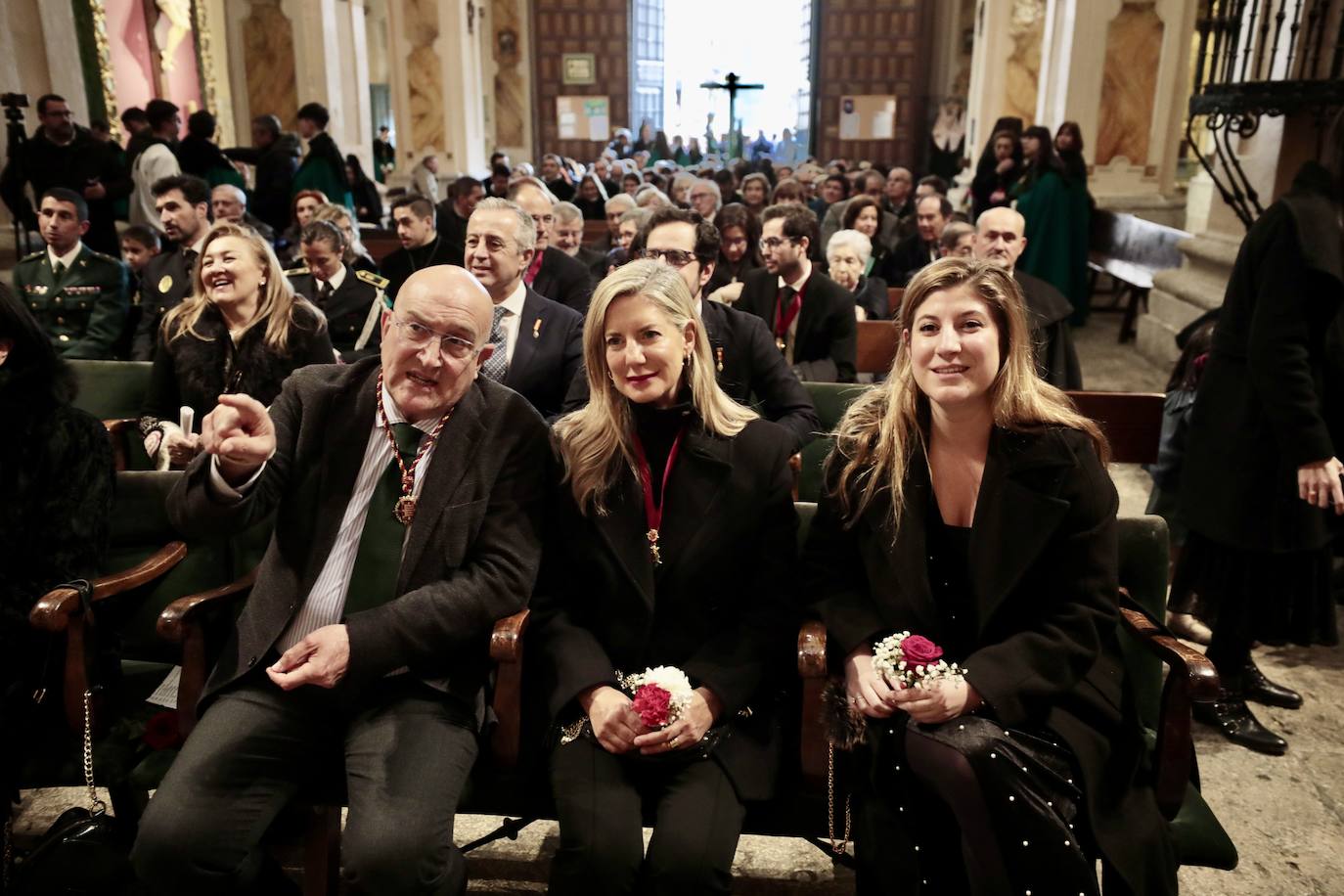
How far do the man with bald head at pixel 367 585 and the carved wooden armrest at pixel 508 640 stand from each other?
47 mm

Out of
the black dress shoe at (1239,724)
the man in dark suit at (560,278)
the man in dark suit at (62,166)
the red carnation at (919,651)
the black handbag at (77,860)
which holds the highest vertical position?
the man in dark suit at (62,166)

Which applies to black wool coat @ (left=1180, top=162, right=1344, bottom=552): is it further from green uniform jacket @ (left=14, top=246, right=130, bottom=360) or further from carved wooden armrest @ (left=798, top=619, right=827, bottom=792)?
green uniform jacket @ (left=14, top=246, right=130, bottom=360)

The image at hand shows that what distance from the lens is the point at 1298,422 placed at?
9.00 feet

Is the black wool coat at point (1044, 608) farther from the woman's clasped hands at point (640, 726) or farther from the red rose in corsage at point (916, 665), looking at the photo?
the woman's clasped hands at point (640, 726)

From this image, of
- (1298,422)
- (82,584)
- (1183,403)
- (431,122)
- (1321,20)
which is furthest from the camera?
(431,122)

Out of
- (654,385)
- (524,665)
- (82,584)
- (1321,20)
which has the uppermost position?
(1321,20)

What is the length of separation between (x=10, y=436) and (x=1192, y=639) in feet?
→ 12.1

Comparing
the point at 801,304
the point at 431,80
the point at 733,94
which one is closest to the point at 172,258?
the point at 801,304

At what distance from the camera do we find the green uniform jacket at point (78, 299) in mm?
4855

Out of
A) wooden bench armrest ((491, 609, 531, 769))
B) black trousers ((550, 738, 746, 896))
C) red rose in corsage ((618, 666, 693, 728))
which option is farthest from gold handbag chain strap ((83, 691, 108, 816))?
red rose in corsage ((618, 666, 693, 728))

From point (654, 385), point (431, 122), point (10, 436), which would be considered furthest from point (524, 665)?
point (431, 122)

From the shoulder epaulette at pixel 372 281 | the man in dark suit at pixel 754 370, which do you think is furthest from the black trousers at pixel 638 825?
the shoulder epaulette at pixel 372 281

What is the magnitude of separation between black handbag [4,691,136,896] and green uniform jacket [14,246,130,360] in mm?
3345

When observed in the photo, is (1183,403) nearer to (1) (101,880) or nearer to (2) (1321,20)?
(2) (1321,20)
